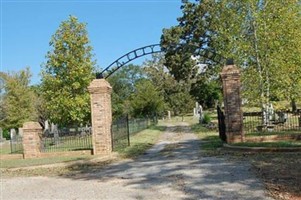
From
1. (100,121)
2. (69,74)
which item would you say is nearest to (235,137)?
(100,121)

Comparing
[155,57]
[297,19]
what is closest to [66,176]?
[297,19]

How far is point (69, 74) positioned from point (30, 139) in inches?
571

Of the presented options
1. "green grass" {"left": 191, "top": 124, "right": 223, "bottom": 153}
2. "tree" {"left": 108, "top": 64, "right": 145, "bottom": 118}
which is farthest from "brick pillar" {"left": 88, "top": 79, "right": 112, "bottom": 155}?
"tree" {"left": 108, "top": 64, "right": 145, "bottom": 118}

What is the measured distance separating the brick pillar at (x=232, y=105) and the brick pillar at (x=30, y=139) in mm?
8189

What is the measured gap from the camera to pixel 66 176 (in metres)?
12.0

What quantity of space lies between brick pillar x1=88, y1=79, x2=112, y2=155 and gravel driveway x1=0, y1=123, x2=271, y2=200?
3.53 metres

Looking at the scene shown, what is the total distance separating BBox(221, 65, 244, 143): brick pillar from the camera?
15438 millimetres

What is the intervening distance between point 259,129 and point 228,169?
11575mm

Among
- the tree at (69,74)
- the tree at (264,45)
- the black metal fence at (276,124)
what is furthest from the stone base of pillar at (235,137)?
the tree at (69,74)

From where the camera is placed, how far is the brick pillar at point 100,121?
16.4 m

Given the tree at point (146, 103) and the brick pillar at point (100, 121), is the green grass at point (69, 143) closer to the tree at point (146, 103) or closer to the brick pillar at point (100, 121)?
the brick pillar at point (100, 121)

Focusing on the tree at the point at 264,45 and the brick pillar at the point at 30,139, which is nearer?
the brick pillar at the point at 30,139

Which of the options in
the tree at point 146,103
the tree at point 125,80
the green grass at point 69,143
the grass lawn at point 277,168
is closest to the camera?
the grass lawn at point 277,168

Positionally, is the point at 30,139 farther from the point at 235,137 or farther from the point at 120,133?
the point at 235,137
